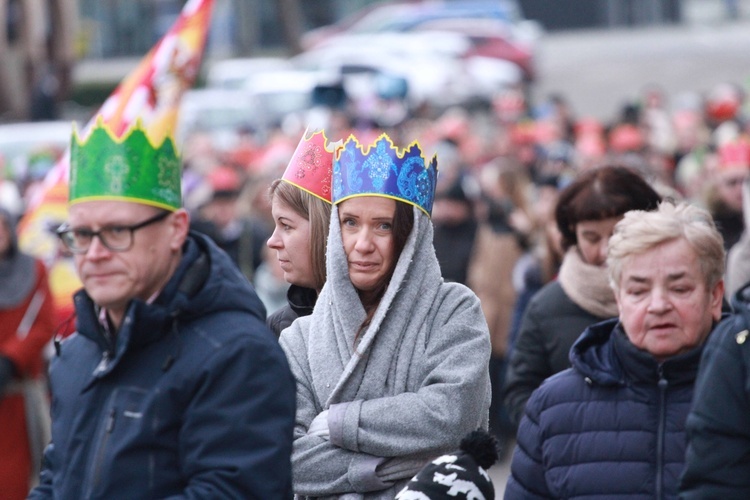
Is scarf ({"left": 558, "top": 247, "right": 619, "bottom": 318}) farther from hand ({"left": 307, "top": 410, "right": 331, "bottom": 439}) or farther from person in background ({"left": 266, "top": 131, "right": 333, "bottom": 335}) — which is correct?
hand ({"left": 307, "top": 410, "right": 331, "bottom": 439})

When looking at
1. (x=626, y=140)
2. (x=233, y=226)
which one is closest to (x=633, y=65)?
(x=626, y=140)

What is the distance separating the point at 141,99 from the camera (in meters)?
10.8

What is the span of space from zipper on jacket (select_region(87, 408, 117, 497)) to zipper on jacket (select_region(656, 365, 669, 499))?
1430 millimetres

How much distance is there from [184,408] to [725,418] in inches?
47.2

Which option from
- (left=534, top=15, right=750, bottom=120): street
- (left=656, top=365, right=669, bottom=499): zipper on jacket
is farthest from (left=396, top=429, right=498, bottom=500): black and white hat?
(left=534, top=15, right=750, bottom=120): street

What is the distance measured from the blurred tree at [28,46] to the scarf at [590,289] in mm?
27740

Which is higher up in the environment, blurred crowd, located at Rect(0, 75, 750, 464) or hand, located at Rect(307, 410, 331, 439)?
hand, located at Rect(307, 410, 331, 439)

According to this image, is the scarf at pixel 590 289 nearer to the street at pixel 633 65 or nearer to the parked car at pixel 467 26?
the street at pixel 633 65

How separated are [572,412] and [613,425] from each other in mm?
131

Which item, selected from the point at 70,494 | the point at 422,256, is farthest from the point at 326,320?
the point at 70,494

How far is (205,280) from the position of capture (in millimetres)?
3643

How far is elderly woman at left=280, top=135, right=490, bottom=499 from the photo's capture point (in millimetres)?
4055

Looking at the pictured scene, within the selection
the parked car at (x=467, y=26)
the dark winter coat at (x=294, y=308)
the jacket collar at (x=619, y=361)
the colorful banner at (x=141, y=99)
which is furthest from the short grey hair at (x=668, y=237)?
the parked car at (x=467, y=26)

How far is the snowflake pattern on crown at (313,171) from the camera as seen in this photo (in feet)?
15.6
